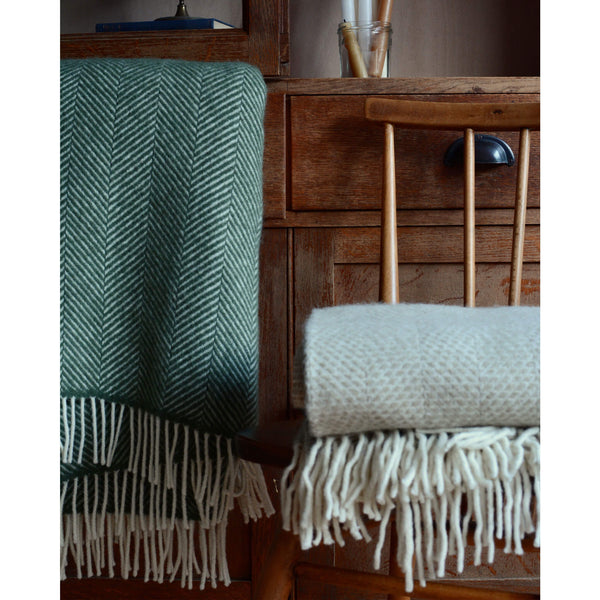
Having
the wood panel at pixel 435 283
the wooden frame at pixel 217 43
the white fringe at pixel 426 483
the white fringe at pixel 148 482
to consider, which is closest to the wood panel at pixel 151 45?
the wooden frame at pixel 217 43

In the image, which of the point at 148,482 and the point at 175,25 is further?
the point at 175,25

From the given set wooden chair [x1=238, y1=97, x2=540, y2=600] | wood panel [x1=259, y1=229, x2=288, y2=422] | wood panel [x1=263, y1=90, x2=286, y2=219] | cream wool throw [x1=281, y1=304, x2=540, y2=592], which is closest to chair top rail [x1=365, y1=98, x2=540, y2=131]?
wooden chair [x1=238, y1=97, x2=540, y2=600]

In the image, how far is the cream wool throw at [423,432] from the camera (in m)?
0.44

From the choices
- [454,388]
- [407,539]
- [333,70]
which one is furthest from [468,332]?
[333,70]

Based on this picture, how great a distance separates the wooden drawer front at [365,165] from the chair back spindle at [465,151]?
5cm

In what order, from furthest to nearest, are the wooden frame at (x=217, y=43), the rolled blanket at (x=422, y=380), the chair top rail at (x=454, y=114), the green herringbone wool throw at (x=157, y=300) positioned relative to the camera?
the wooden frame at (x=217, y=43) → the chair top rail at (x=454, y=114) → the green herringbone wool throw at (x=157, y=300) → the rolled blanket at (x=422, y=380)

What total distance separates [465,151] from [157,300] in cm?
40

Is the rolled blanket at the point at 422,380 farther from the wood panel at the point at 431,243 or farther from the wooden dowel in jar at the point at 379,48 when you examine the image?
the wooden dowel in jar at the point at 379,48

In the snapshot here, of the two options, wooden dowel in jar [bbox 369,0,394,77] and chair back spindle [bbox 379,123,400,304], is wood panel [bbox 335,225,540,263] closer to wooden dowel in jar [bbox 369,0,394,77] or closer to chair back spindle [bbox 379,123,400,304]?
chair back spindle [bbox 379,123,400,304]

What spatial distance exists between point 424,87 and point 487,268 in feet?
0.83

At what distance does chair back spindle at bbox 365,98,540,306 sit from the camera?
30.1 inches

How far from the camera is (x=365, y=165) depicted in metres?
0.83

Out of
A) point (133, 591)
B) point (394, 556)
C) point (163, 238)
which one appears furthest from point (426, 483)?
point (133, 591)

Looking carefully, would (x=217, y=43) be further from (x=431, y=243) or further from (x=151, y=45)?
(x=431, y=243)
